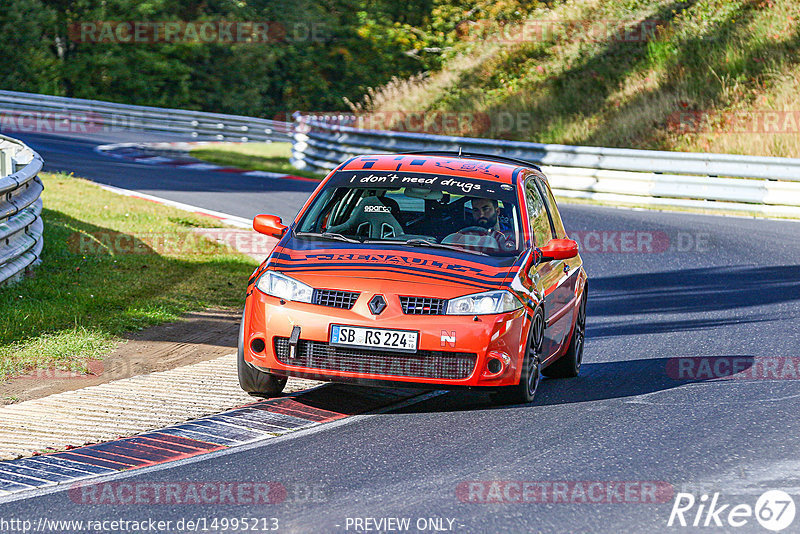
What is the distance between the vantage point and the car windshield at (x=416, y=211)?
792 cm

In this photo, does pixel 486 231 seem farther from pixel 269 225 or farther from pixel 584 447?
pixel 584 447

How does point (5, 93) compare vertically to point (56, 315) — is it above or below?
below

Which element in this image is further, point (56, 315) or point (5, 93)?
point (5, 93)

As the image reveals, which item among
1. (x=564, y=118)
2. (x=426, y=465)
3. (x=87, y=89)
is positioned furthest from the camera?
(x=87, y=89)

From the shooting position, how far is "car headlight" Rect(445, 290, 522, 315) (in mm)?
6969

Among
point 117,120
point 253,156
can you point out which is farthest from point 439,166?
point 117,120

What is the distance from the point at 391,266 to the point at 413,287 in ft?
0.93

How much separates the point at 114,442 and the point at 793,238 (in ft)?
42.1

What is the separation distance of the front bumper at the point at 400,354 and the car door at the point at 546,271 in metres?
0.78

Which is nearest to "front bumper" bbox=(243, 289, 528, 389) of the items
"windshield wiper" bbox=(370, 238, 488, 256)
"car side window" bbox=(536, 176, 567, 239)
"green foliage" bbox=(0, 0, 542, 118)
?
"windshield wiper" bbox=(370, 238, 488, 256)

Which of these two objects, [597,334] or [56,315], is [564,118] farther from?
[56,315]

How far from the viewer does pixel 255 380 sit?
7.46 metres

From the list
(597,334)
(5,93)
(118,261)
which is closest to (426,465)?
(597,334)

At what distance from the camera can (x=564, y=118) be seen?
29953 millimetres
